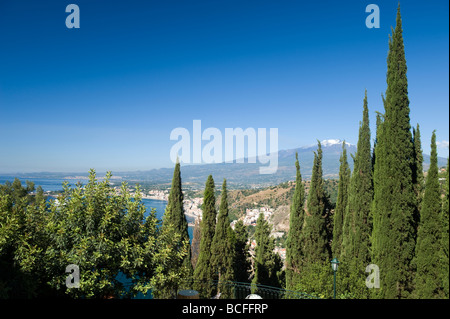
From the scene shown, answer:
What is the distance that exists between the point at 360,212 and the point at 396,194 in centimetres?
386

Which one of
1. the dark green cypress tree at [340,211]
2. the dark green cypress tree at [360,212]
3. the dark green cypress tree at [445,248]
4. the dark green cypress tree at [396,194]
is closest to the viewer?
the dark green cypress tree at [445,248]

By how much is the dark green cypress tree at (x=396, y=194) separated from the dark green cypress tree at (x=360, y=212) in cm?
255

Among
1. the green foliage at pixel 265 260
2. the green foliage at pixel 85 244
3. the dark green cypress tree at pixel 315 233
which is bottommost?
the green foliage at pixel 265 260

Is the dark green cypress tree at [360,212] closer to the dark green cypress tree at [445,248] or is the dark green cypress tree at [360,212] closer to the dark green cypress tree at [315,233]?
the dark green cypress tree at [315,233]

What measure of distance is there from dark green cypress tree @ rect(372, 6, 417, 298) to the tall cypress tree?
0.77 m

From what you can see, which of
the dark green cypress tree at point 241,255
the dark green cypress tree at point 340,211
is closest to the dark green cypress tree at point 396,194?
the dark green cypress tree at point 340,211

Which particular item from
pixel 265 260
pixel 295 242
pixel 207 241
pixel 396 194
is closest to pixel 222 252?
pixel 207 241

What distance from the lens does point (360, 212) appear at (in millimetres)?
12750

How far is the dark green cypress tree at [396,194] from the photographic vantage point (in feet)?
29.2

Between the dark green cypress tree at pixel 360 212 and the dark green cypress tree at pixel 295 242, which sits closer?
the dark green cypress tree at pixel 360 212

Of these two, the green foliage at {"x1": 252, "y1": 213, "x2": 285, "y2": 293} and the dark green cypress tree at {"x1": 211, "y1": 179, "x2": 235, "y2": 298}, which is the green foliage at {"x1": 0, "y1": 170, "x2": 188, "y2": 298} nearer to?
the dark green cypress tree at {"x1": 211, "y1": 179, "x2": 235, "y2": 298}
